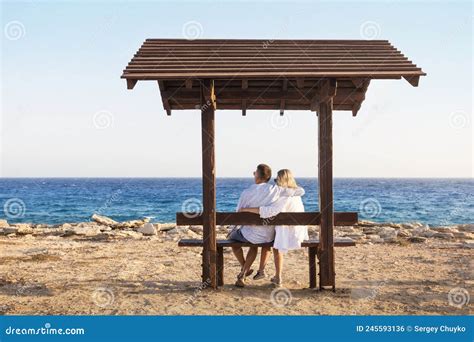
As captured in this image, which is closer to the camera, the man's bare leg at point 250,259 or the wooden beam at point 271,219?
the wooden beam at point 271,219

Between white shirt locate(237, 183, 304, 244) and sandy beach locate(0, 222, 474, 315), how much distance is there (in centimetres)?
79

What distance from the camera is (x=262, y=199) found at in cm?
723

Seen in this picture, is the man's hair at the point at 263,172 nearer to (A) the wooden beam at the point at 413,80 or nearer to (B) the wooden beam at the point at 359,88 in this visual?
(B) the wooden beam at the point at 359,88

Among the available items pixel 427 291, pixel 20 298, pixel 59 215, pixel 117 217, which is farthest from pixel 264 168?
pixel 59 215

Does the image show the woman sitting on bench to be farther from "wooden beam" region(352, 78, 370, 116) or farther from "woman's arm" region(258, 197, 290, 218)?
"wooden beam" region(352, 78, 370, 116)

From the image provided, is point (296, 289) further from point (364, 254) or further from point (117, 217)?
point (117, 217)

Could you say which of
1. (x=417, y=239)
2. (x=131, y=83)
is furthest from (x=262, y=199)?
(x=417, y=239)

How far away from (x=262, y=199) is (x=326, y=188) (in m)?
0.93

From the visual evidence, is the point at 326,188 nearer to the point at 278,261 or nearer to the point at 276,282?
the point at 278,261

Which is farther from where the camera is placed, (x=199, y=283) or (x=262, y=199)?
(x=199, y=283)

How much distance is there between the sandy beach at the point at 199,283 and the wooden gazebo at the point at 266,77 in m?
0.66

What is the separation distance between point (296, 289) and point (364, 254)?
417 cm

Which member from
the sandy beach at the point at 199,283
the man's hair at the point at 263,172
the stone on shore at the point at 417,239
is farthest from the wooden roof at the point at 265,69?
the stone on shore at the point at 417,239

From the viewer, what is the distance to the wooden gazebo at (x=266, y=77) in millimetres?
7039
